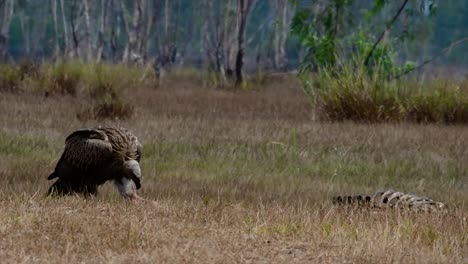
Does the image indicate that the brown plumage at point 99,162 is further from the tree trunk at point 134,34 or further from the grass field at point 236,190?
the tree trunk at point 134,34

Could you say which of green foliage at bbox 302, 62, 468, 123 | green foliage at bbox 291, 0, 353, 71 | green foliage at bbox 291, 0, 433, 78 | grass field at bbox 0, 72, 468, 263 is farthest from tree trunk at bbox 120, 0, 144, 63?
green foliage at bbox 302, 62, 468, 123

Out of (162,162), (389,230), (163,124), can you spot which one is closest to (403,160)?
(162,162)

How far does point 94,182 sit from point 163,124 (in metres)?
5.55

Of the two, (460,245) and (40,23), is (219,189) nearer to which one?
(460,245)

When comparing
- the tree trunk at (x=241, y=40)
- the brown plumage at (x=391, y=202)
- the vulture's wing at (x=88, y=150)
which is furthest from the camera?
the tree trunk at (x=241, y=40)

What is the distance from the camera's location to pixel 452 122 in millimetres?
13102

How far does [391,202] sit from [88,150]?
1871mm

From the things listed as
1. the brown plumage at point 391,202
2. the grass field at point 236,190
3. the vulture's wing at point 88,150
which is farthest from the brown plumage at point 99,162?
the brown plumage at point 391,202

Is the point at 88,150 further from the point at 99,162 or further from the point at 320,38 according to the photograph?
the point at 320,38

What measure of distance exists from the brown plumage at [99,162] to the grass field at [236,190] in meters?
0.14

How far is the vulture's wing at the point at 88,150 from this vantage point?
19.4 ft

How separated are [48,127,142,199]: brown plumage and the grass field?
0.14m

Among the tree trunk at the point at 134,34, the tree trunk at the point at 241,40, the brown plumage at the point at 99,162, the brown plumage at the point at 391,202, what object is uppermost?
the brown plumage at the point at 99,162

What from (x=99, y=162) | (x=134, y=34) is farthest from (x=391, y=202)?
(x=134, y=34)
